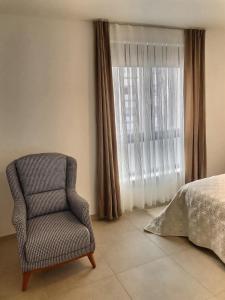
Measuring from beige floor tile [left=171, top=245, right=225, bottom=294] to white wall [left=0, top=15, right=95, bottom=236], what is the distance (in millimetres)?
1526

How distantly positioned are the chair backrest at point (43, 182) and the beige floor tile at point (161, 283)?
37.2 inches

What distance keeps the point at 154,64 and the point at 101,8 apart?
101 cm

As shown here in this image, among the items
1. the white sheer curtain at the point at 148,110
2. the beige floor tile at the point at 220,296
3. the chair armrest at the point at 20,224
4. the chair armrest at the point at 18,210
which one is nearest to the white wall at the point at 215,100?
the white sheer curtain at the point at 148,110

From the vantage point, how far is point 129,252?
2.58m

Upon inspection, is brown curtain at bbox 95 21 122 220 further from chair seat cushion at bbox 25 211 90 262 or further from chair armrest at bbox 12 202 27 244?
chair armrest at bbox 12 202 27 244

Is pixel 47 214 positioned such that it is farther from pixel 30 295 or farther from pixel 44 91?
pixel 44 91

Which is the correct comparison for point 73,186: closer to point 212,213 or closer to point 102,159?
point 102,159

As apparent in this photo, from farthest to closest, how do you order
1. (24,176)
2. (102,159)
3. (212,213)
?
1. (102,159)
2. (24,176)
3. (212,213)

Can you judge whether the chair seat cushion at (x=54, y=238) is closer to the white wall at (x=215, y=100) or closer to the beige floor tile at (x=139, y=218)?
the beige floor tile at (x=139, y=218)

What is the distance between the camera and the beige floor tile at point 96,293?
1983mm

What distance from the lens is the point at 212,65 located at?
149 inches

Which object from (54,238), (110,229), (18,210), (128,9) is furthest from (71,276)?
(128,9)

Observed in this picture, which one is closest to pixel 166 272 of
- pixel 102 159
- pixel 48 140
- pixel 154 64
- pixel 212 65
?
pixel 102 159

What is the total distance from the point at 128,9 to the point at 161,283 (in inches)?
104
